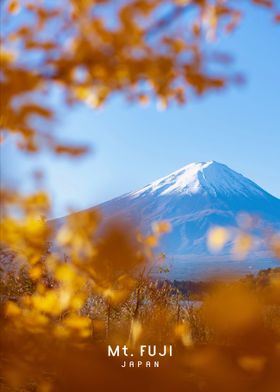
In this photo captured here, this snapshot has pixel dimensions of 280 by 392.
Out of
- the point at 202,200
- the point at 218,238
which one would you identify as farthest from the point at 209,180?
the point at 218,238

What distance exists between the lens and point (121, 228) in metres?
1.48

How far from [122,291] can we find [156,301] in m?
2.29

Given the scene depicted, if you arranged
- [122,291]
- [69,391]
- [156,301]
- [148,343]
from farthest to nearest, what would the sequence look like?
1. [156,301]
2. [122,291]
3. [148,343]
4. [69,391]

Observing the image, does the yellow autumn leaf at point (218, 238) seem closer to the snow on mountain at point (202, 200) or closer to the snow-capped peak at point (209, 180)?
the snow on mountain at point (202, 200)

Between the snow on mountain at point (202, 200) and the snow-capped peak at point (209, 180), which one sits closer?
the snow on mountain at point (202, 200)

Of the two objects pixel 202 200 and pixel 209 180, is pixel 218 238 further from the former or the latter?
pixel 209 180

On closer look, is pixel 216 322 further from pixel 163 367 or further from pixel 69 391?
pixel 69 391

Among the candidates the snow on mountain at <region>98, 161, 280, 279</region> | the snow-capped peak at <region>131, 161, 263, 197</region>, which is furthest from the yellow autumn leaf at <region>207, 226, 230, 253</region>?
the snow-capped peak at <region>131, 161, 263, 197</region>

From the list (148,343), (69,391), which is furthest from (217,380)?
(148,343)

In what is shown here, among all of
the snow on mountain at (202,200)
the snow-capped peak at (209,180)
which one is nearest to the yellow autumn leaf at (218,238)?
the snow on mountain at (202,200)

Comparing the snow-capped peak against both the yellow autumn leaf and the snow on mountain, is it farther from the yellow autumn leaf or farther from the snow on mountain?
the yellow autumn leaf

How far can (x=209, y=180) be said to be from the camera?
151 meters

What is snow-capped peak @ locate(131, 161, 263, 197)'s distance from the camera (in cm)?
13668

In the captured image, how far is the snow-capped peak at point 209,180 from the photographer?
448ft
